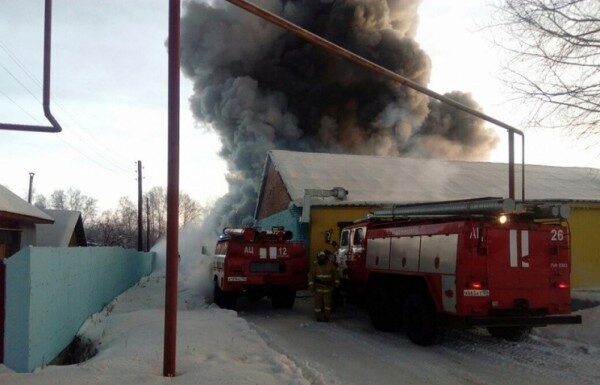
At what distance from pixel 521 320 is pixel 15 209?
14.6 m

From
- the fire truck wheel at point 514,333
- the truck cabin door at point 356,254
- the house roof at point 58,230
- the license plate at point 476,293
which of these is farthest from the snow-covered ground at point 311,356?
the house roof at point 58,230

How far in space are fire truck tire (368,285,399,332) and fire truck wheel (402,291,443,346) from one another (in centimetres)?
70

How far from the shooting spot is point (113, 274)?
14.5 metres

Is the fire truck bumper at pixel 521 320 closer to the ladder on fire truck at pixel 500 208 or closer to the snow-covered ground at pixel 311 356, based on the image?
the snow-covered ground at pixel 311 356

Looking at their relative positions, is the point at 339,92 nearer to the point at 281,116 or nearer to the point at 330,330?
the point at 281,116

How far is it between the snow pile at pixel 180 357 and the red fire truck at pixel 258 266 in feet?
6.43

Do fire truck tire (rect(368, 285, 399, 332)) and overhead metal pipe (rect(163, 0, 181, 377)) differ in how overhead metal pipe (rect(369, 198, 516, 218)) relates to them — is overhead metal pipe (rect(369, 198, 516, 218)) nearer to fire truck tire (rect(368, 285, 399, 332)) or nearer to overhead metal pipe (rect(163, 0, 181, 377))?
fire truck tire (rect(368, 285, 399, 332))

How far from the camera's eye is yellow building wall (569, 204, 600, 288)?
57.1 feet

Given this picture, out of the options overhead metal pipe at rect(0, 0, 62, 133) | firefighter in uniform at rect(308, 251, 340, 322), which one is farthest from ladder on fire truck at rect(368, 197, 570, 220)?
overhead metal pipe at rect(0, 0, 62, 133)

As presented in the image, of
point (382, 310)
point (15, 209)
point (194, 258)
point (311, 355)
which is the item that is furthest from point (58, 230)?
point (311, 355)

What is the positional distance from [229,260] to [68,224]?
20.1 metres

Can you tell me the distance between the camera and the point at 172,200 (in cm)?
533

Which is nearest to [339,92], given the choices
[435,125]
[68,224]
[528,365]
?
[435,125]

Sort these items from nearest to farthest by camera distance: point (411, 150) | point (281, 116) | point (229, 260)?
point (229, 260)
point (281, 116)
point (411, 150)
